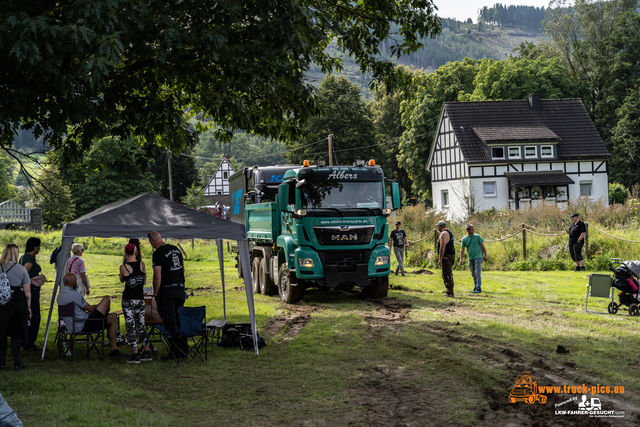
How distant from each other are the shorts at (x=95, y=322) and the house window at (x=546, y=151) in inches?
1690

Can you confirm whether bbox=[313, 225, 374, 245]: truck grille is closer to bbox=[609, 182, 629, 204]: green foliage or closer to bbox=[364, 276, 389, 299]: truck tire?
bbox=[364, 276, 389, 299]: truck tire

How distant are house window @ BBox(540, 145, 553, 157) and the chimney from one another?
383cm

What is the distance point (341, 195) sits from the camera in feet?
49.2

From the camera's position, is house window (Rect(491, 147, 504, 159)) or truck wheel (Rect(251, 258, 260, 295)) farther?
house window (Rect(491, 147, 504, 159))

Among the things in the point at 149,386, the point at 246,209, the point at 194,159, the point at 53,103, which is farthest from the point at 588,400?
the point at 194,159

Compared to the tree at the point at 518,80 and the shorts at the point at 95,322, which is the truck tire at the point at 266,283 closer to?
the shorts at the point at 95,322

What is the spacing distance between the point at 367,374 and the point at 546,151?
1690 inches

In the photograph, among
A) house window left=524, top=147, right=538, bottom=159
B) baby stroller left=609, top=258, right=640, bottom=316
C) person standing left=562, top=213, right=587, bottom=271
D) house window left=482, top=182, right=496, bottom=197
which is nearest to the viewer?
baby stroller left=609, top=258, right=640, bottom=316

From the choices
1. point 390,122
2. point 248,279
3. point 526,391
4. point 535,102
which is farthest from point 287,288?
point 390,122

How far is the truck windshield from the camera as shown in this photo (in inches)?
584

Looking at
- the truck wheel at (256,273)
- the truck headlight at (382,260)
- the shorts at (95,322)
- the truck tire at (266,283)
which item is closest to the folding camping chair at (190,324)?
the shorts at (95,322)

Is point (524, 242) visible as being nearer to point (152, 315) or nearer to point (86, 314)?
point (152, 315)

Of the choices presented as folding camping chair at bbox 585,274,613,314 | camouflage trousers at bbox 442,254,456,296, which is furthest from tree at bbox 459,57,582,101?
folding camping chair at bbox 585,274,613,314

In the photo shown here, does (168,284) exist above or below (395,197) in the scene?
below
